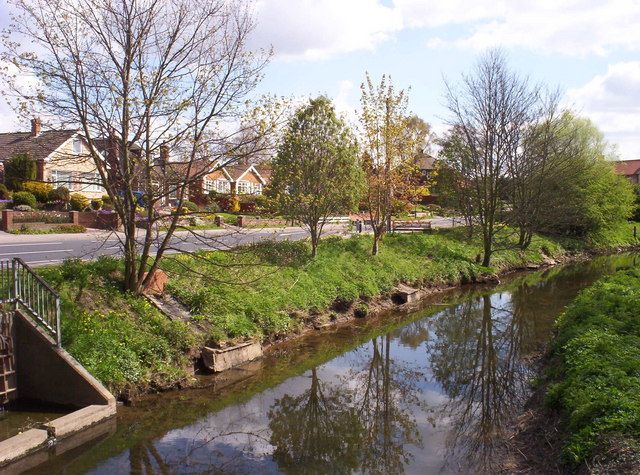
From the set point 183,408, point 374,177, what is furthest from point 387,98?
point 183,408

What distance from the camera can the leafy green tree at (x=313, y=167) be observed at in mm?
21172

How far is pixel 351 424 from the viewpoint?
10.7 metres

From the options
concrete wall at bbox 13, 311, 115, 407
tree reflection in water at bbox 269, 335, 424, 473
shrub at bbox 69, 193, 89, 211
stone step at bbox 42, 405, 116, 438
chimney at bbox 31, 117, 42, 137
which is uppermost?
chimney at bbox 31, 117, 42, 137

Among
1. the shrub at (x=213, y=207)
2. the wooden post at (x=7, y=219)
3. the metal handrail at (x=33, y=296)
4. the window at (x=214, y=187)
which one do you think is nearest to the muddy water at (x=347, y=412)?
the metal handrail at (x=33, y=296)

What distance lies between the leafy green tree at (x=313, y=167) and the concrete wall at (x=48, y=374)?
11416mm

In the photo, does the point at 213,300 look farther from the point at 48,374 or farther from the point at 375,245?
the point at 375,245

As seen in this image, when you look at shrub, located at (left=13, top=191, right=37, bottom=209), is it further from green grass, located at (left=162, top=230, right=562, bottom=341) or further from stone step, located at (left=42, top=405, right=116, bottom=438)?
stone step, located at (left=42, top=405, right=116, bottom=438)

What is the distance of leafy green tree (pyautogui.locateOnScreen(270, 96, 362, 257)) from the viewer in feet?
69.5

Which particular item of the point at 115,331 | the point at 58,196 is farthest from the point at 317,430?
the point at 58,196

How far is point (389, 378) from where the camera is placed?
44.7 feet

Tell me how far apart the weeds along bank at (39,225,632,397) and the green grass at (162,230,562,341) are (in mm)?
38

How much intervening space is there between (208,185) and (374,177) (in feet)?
40.8

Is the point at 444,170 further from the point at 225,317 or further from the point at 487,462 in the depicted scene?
the point at 487,462

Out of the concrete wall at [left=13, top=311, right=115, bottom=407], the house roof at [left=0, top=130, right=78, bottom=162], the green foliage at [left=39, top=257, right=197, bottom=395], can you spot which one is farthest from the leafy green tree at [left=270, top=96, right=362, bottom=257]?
the concrete wall at [left=13, top=311, right=115, bottom=407]
